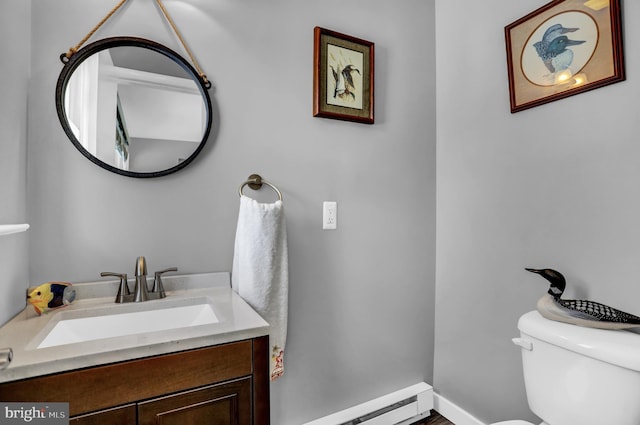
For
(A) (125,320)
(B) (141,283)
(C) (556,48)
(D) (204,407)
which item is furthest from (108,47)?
(C) (556,48)

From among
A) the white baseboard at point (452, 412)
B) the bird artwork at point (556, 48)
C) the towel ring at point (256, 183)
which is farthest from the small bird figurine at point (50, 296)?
the bird artwork at point (556, 48)

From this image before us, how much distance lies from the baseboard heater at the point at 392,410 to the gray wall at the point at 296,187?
1.6 inches

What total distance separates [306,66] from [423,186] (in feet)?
2.87

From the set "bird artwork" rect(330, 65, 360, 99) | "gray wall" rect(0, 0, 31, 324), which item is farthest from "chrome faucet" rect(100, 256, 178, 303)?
"bird artwork" rect(330, 65, 360, 99)

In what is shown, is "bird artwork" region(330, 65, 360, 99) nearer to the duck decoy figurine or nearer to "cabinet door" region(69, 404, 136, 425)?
the duck decoy figurine

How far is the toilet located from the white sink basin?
3.51 ft

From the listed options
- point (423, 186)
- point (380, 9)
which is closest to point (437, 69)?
point (380, 9)

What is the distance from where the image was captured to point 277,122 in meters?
1.49

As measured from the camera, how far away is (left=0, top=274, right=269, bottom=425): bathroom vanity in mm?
722

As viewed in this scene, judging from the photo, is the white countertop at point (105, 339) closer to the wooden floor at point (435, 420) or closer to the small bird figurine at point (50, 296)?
the small bird figurine at point (50, 296)

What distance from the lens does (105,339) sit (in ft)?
2.68

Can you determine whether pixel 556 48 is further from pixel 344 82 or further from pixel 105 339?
pixel 105 339

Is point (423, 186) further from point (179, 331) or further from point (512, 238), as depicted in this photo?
point (179, 331)

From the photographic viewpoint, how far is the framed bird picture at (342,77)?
1.56 m
